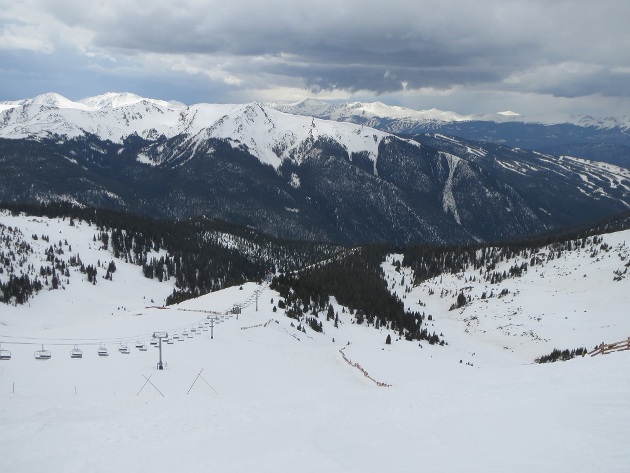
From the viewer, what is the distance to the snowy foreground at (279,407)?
2505cm

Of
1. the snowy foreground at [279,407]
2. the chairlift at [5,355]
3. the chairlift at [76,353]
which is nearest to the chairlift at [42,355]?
the snowy foreground at [279,407]

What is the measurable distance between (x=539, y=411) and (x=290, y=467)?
55.9ft

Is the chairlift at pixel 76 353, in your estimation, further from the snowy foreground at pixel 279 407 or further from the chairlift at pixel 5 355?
the chairlift at pixel 5 355

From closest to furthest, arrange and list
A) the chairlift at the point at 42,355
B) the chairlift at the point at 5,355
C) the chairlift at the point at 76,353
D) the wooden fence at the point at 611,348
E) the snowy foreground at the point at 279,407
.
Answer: the snowy foreground at the point at 279,407 < the chairlift at the point at 5,355 < the chairlift at the point at 42,355 < the chairlift at the point at 76,353 < the wooden fence at the point at 611,348

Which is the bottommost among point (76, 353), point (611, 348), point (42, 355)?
point (76, 353)

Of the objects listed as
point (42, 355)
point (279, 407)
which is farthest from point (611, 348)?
point (42, 355)

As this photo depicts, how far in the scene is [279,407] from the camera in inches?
1588

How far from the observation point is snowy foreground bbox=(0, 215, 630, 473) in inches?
986

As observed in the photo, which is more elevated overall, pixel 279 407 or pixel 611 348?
pixel 611 348

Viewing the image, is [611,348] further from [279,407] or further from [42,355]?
[42,355]

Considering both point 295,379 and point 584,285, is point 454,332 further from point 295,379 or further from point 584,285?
point 295,379

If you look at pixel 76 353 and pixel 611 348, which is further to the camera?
pixel 611 348

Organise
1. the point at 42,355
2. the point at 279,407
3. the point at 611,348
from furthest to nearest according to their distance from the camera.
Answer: the point at 611,348
the point at 42,355
the point at 279,407

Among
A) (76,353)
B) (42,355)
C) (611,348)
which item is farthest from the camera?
(611,348)
